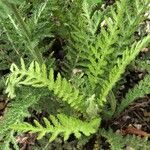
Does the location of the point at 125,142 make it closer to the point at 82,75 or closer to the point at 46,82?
the point at 82,75

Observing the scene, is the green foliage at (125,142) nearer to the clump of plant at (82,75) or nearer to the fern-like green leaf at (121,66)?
the clump of plant at (82,75)

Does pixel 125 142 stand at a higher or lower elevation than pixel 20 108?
lower

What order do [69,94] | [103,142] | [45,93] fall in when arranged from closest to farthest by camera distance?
1. [69,94]
2. [45,93]
3. [103,142]

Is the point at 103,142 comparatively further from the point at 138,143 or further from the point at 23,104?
the point at 23,104

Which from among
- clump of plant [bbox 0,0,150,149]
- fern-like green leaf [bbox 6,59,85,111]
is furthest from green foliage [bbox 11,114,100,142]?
fern-like green leaf [bbox 6,59,85,111]

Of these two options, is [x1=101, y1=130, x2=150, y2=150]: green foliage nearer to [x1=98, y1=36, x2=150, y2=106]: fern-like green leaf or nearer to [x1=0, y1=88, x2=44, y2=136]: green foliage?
[x1=98, y1=36, x2=150, y2=106]: fern-like green leaf

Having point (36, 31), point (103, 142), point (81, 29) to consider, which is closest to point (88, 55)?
point (81, 29)

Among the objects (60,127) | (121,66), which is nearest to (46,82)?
(60,127)
